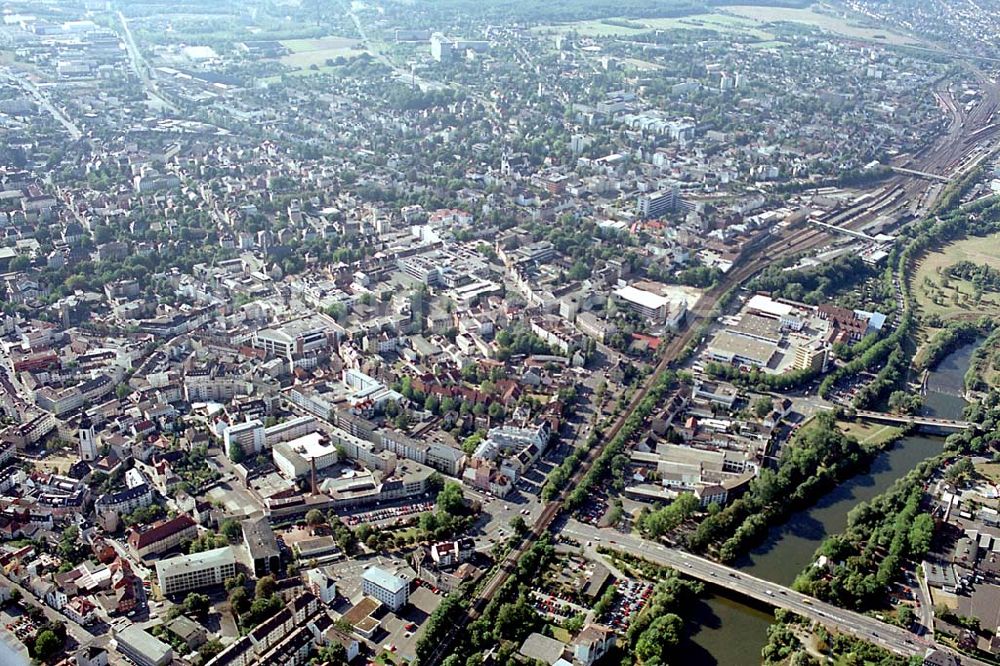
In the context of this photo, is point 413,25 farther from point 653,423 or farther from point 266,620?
point 266,620

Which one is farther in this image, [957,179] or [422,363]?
[957,179]

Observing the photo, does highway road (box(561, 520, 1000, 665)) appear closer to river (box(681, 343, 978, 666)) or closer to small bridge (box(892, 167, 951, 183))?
river (box(681, 343, 978, 666))

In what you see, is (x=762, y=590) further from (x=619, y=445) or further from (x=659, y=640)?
(x=619, y=445)

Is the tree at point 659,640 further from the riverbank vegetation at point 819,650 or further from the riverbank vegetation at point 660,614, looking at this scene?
the riverbank vegetation at point 819,650

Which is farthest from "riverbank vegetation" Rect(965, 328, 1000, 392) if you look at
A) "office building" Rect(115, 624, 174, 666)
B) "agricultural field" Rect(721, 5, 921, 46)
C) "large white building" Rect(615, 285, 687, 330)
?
"agricultural field" Rect(721, 5, 921, 46)

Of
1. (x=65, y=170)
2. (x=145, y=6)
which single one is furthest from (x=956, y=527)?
(x=145, y=6)
